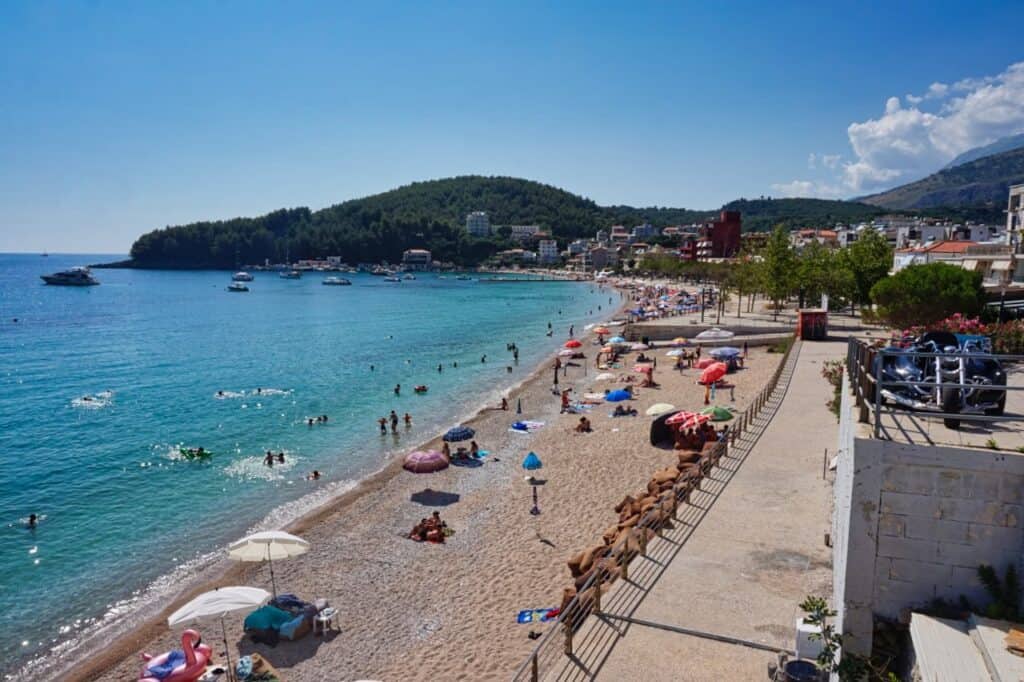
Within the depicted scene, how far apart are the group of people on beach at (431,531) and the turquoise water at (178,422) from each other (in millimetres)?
5018

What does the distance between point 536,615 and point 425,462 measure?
9.29 m

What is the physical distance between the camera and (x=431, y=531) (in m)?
17.4

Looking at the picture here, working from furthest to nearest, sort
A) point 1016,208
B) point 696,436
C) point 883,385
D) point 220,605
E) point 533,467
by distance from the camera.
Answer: point 1016,208 → point 533,467 → point 696,436 → point 220,605 → point 883,385

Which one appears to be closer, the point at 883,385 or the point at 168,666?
the point at 883,385

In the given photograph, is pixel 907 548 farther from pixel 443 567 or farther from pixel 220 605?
pixel 443 567

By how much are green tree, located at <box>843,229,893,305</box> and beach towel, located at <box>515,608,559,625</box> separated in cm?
3706

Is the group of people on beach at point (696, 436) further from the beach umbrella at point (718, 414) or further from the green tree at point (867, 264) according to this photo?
the green tree at point (867, 264)

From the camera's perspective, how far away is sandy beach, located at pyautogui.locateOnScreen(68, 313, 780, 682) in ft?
40.4

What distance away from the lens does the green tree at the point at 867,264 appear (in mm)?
42219

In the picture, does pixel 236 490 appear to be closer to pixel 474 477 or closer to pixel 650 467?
pixel 474 477

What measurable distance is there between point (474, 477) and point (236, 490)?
8.47 meters

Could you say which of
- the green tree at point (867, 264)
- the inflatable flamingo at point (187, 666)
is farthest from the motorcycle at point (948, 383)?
the green tree at point (867, 264)

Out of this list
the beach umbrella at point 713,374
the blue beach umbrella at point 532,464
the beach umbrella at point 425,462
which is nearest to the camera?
the blue beach umbrella at point 532,464

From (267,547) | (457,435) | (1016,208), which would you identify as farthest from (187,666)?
(1016,208)
